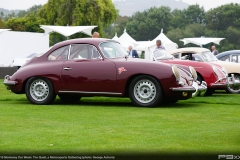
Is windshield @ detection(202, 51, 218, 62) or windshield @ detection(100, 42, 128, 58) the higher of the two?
windshield @ detection(100, 42, 128, 58)

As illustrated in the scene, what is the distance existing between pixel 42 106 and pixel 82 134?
4489 millimetres

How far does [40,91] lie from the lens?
43.8ft

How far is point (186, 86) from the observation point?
12734 mm

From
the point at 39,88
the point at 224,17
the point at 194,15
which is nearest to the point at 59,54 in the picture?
the point at 39,88

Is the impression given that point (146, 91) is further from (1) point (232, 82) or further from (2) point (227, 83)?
(1) point (232, 82)

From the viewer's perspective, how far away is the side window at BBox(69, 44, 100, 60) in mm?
13156

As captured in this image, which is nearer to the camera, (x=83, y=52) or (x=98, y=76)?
(x=98, y=76)

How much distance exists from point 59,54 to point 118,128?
15.5 feet

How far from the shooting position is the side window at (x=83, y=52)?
43.2 ft

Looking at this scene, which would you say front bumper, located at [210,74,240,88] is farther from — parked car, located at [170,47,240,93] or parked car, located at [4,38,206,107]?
parked car, located at [4,38,206,107]

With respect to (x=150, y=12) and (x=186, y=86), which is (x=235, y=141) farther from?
(x=150, y=12)

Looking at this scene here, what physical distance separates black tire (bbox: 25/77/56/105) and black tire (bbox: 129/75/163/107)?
1.77 meters

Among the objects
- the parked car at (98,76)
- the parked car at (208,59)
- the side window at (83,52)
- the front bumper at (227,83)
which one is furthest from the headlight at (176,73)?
the parked car at (208,59)

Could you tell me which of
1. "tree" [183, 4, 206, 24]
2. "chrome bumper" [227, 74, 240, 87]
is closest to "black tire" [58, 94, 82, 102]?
"chrome bumper" [227, 74, 240, 87]
